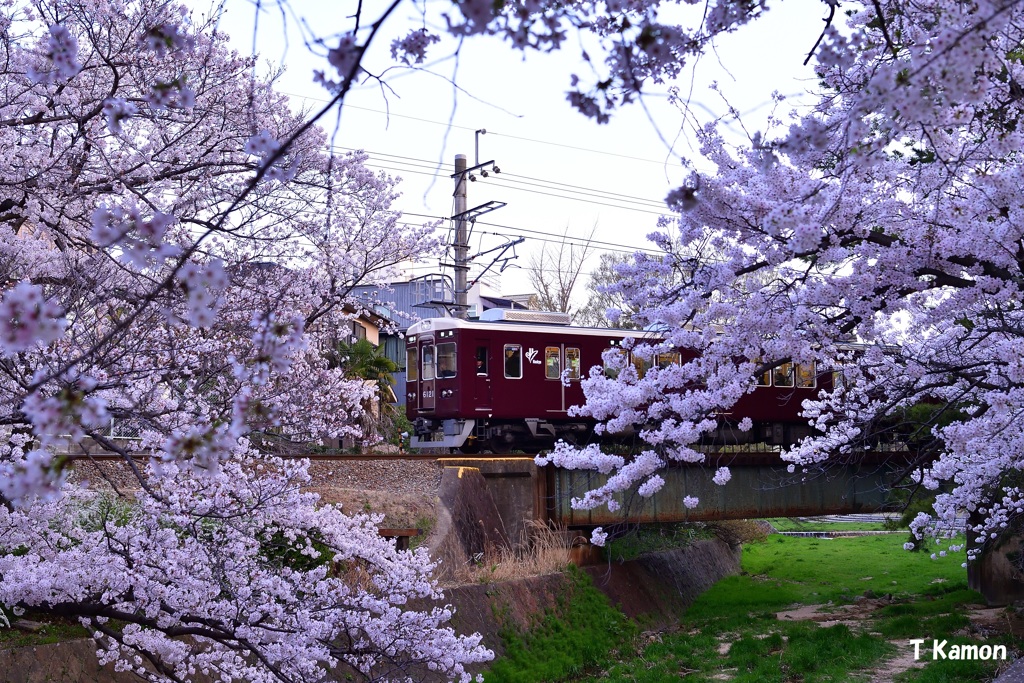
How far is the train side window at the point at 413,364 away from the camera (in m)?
20.6

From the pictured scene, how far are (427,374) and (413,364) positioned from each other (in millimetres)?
878

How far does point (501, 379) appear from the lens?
63.2 ft

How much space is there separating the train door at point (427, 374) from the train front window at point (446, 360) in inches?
12.0

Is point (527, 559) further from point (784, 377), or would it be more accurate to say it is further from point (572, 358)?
point (784, 377)

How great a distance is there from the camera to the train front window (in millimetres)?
19359

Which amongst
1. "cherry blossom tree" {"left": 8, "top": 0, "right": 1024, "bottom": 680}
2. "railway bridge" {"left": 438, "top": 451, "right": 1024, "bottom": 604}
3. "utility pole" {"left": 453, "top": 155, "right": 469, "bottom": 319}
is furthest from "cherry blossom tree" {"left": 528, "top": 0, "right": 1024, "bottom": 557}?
"utility pole" {"left": 453, "top": 155, "right": 469, "bottom": 319}

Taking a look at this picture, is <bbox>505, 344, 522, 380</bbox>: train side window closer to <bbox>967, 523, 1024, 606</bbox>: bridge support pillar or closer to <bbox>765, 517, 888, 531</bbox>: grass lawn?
<bbox>967, 523, 1024, 606</bbox>: bridge support pillar

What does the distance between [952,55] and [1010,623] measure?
1500 cm

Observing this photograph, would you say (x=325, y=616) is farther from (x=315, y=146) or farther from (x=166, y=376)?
(x=315, y=146)

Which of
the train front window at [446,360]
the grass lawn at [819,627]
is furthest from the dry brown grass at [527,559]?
the train front window at [446,360]

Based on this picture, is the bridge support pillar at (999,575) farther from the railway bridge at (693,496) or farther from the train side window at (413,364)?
the train side window at (413,364)

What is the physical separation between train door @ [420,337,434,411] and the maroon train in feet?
0.07

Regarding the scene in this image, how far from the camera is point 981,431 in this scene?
7930mm

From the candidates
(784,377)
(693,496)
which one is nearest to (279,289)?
(693,496)
